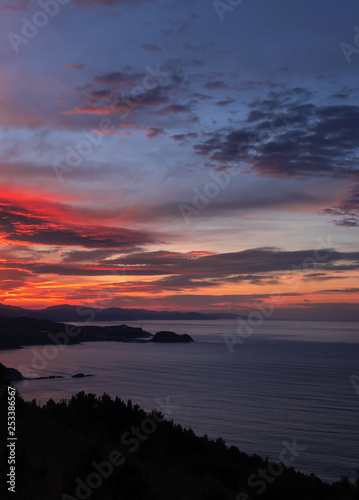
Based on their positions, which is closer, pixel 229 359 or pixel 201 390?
pixel 201 390

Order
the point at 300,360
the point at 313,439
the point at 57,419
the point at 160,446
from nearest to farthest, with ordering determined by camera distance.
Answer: the point at 160,446 → the point at 57,419 → the point at 313,439 → the point at 300,360

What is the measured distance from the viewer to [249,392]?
78.9 m

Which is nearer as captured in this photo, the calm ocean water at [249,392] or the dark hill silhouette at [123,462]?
the dark hill silhouette at [123,462]

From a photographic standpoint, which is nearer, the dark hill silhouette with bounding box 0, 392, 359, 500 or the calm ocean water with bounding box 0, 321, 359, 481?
the dark hill silhouette with bounding box 0, 392, 359, 500

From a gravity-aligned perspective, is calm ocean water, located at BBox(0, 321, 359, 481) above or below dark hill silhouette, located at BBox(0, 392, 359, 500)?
below

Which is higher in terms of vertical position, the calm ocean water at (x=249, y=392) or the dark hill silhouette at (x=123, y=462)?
the dark hill silhouette at (x=123, y=462)

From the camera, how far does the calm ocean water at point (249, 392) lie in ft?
156

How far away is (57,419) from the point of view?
29.7 metres

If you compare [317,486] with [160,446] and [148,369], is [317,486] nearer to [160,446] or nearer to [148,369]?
[160,446]

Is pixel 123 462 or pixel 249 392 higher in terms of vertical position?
pixel 123 462

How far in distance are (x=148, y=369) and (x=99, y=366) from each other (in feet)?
50.2

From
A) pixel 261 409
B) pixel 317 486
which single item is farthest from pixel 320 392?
pixel 317 486

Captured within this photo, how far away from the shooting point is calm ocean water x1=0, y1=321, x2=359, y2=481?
1871 inches

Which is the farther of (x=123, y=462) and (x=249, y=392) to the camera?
(x=249, y=392)
